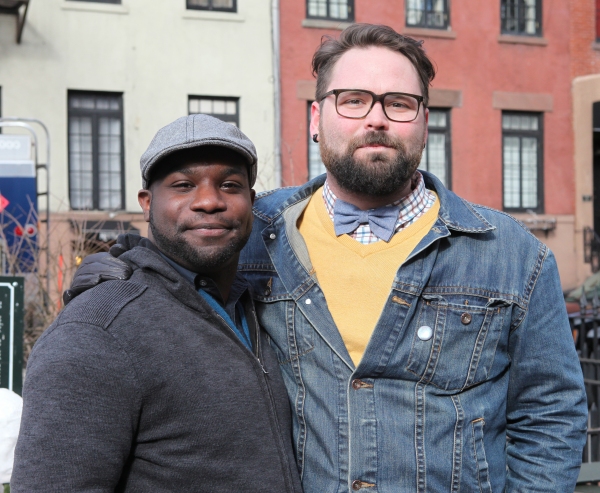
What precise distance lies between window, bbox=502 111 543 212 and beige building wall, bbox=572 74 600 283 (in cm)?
85

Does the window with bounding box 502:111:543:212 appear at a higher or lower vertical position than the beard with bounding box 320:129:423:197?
higher

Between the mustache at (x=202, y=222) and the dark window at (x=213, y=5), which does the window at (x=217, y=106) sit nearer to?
the dark window at (x=213, y=5)

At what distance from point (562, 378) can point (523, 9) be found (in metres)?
17.5

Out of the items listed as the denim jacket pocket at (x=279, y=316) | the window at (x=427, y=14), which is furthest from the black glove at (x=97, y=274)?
the window at (x=427, y=14)

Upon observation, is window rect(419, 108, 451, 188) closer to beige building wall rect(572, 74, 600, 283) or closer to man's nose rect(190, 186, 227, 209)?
beige building wall rect(572, 74, 600, 283)

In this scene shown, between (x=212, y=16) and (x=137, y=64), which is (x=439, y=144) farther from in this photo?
(x=137, y=64)

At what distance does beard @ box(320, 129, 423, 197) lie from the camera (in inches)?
96.2

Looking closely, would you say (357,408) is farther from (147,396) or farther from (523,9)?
(523,9)

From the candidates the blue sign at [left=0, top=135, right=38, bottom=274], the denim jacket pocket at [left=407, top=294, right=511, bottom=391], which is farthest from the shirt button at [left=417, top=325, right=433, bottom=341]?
the blue sign at [left=0, top=135, right=38, bottom=274]

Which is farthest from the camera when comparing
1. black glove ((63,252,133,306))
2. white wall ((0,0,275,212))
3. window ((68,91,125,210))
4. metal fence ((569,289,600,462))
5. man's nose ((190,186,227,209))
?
window ((68,91,125,210))

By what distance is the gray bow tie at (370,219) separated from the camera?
251 centimetres

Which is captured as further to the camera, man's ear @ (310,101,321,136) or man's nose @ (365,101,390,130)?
man's ear @ (310,101,321,136)

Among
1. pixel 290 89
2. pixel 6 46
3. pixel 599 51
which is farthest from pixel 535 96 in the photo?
pixel 6 46

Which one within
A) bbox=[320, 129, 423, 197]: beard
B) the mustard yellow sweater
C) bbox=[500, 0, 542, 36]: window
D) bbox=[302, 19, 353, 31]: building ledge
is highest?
bbox=[500, 0, 542, 36]: window
